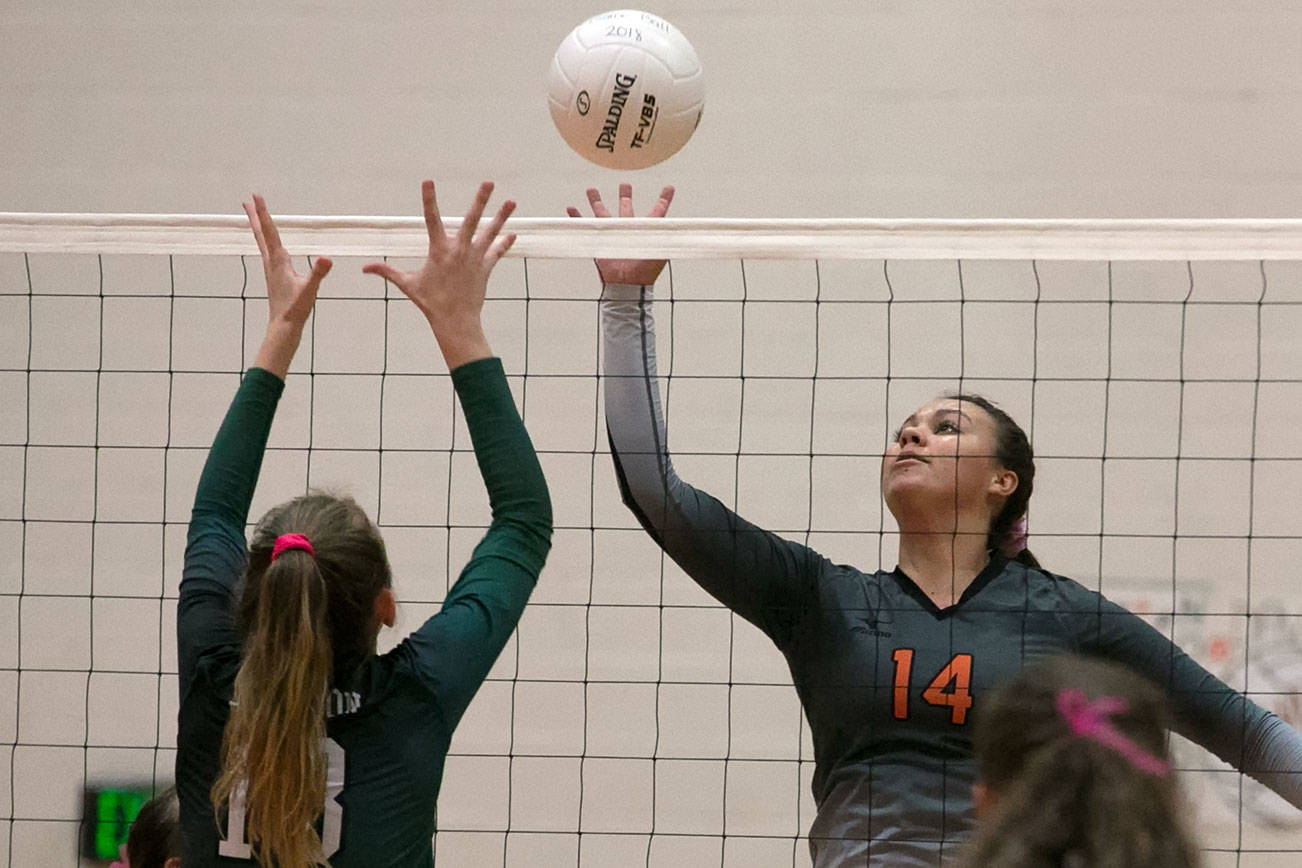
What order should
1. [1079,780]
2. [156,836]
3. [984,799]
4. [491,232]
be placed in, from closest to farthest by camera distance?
[1079,780] < [984,799] < [491,232] < [156,836]

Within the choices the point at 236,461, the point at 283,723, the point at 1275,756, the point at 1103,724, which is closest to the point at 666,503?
the point at 236,461

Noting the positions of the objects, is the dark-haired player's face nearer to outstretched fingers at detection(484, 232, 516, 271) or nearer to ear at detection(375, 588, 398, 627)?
outstretched fingers at detection(484, 232, 516, 271)

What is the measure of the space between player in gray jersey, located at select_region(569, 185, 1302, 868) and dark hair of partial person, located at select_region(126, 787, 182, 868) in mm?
1027

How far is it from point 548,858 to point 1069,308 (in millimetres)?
2341

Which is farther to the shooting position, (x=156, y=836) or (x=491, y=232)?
(x=156, y=836)

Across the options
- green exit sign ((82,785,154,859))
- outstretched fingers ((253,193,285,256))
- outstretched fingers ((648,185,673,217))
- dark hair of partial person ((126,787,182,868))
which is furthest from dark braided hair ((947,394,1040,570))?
green exit sign ((82,785,154,859))

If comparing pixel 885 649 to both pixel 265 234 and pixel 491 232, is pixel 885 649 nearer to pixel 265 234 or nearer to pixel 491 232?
pixel 491 232

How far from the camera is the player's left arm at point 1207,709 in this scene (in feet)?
8.26

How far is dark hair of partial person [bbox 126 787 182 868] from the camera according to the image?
8.97 feet

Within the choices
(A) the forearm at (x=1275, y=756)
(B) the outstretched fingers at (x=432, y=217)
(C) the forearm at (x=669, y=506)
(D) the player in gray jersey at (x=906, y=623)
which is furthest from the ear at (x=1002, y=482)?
(B) the outstretched fingers at (x=432, y=217)

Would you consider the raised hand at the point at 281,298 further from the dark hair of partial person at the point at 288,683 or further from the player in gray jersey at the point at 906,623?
the player in gray jersey at the point at 906,623

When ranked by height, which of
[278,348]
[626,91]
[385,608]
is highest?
[626,91]

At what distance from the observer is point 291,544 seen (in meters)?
2.06

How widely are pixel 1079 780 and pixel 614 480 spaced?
3336 mm
